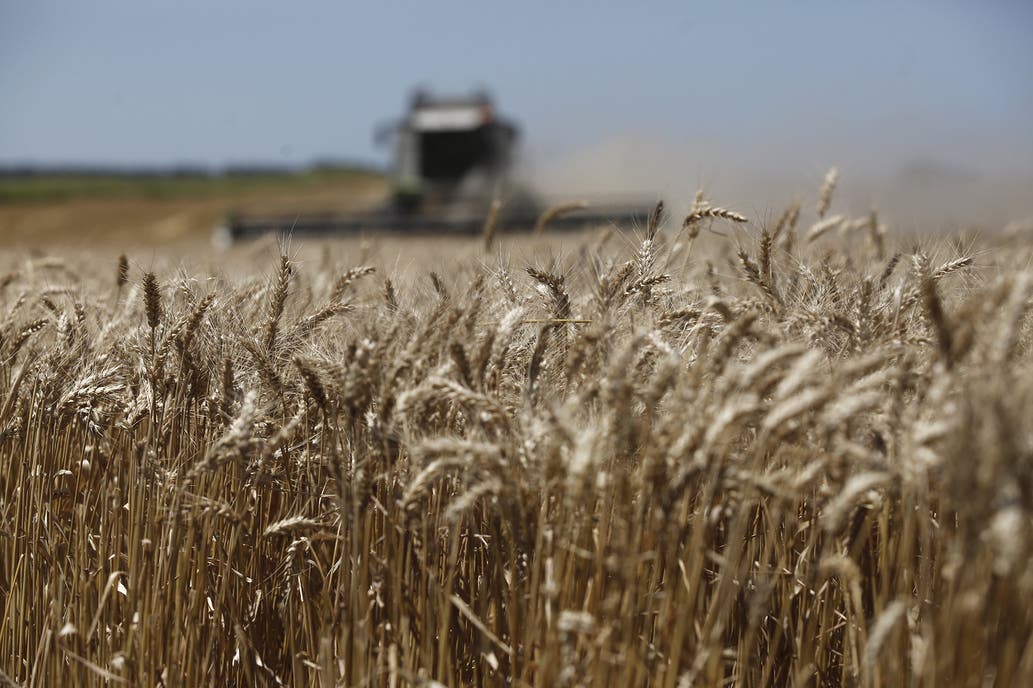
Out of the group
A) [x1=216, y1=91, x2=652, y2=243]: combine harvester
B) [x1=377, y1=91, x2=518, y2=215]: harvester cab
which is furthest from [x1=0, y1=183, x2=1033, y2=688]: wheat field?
[x1=377, y1=91, x2=518, y2=215]: harvester cab

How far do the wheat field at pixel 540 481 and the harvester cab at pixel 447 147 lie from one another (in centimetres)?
1661

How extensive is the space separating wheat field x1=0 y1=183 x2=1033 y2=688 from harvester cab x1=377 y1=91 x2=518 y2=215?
54.5ft

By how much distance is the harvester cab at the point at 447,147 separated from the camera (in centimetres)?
1867

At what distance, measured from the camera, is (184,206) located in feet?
125

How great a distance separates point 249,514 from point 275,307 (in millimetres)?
426

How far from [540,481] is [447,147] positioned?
17938 millimetres

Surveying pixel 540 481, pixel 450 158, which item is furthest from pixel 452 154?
pixel 540 481

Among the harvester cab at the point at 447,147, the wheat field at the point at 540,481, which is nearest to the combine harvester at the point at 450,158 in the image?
the harvester cab at the point at 447,147

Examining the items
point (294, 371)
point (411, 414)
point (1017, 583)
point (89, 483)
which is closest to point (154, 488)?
point (89, 483)

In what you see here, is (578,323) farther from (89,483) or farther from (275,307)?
(89,483)

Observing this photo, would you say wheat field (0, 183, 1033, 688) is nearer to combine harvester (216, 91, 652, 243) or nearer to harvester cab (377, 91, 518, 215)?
combine harvester (216, 91, 652, 243)

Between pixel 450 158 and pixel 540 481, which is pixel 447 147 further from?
pixel 540 481

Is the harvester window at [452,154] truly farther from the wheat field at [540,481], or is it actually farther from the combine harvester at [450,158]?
→ the wheat field at [540,481]

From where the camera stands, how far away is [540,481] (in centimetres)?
144
